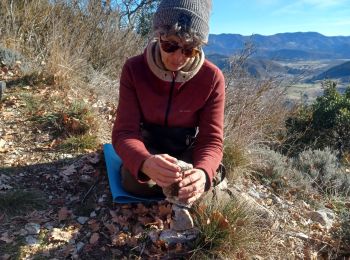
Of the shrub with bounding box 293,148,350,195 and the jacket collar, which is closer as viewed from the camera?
the jacket collar

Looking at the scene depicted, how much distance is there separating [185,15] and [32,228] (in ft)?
5.31

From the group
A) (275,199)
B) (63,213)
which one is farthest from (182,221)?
(275,199)

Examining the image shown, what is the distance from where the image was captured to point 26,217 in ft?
8.80

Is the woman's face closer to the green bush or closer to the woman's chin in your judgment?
the woman's chin

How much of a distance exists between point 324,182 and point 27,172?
3053 millimetres

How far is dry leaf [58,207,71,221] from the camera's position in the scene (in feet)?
8.95

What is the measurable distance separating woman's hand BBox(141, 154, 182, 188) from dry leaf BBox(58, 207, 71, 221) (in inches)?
33.9

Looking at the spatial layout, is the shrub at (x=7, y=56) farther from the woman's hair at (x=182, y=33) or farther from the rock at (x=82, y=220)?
the woman's hair at (x=182, y=33)

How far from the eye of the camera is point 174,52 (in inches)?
90.8

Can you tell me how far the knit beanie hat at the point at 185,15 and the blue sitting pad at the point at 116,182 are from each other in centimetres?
114

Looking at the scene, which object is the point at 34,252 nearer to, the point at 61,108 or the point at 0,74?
the point at 61,108

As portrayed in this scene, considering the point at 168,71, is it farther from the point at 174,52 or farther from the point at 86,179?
the point at 86,179

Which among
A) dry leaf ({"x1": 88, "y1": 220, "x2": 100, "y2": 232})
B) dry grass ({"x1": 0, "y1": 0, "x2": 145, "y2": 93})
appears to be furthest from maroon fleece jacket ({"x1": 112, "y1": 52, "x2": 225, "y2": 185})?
dry grass ({"x1": 0, "y1": 0, "x2": 145, "y2": 93})

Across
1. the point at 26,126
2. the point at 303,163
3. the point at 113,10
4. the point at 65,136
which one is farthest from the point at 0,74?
the point at 303,163
